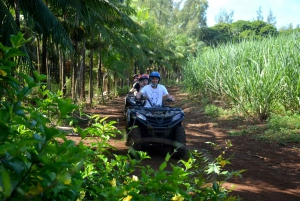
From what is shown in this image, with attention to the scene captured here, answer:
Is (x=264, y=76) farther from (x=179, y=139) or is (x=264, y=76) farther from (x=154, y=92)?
(x=179, y=139)

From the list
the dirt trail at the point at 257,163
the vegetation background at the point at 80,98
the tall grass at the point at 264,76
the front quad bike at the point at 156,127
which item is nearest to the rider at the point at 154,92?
the front quad bike at the point at 156,127

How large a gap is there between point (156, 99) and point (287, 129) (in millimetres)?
3071

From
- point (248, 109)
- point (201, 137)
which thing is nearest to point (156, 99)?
point (201, 137)

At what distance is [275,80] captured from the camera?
8.45 metres

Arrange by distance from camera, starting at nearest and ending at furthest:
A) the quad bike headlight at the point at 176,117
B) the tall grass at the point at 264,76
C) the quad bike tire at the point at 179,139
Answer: the quad bike tire at the point at 179,139 → the quad bike headlight at the point at 176,117 → the tall grass at the point at 264,76

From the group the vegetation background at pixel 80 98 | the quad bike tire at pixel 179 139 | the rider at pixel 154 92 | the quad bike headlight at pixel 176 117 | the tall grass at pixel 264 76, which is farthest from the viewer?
the tall grass at pixel 264 76

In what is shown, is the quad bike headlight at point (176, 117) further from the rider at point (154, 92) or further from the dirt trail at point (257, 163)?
the rider at point (154, 92)

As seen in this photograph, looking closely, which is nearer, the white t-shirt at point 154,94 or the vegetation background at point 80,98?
the vegetation background at point 80,98

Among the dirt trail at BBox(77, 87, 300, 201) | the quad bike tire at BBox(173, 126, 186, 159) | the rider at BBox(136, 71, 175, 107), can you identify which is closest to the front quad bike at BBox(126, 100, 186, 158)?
the quad bike tire at BBox(173, 126, 186, 159)

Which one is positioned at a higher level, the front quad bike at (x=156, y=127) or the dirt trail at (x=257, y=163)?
the front quad bike at (x=156, y=127)

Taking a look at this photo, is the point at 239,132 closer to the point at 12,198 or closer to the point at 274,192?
the point at 274,192

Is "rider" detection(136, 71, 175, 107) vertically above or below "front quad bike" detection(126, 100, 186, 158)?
above

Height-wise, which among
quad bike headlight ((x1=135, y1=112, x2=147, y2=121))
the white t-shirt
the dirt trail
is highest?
the white t-shirt

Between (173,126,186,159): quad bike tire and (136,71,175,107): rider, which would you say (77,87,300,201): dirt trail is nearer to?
(173,126,186,159): quad bike tire
